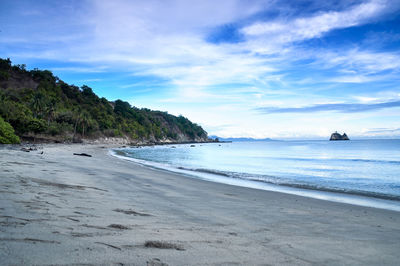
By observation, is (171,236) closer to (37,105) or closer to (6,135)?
(6,135)

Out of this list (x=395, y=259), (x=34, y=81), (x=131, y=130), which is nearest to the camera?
(x=395, y=259)

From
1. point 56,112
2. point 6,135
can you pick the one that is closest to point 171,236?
point 6,135

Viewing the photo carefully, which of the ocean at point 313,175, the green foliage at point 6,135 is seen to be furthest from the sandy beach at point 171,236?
the green foliage at point 6,135

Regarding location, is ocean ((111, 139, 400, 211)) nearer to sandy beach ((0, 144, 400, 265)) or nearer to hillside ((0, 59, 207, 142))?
sandy beach ((0, 144, 400, 265))

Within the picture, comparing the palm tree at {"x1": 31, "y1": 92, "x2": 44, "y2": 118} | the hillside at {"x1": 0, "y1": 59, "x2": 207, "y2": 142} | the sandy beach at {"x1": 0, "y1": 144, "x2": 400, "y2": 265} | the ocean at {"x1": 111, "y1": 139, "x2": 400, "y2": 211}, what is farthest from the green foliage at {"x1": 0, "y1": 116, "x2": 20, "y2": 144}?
the sandy beach at {"x1": 0, "y1": 144, "x2": 400, "y2": 265}

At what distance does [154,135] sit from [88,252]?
174m

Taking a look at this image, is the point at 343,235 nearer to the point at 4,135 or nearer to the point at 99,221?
the point at 99,221

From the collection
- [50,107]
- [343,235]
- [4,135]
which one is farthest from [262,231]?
[50,107]

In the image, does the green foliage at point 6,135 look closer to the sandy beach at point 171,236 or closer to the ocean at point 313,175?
the ocean at point 313,175

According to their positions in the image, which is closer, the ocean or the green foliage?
the ocean

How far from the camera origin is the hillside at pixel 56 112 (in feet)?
201

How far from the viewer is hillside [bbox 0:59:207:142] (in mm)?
61397

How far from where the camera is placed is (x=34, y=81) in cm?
12019

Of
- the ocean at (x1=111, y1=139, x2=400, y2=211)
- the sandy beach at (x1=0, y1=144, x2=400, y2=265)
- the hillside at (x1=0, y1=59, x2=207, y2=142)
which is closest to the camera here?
the sandy beach at (x1=0, y1=144, x2=400, y2=265)
